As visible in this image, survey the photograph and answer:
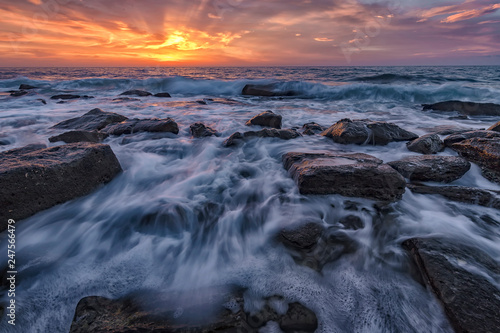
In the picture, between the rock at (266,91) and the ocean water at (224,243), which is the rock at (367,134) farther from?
the rock at (266,91)

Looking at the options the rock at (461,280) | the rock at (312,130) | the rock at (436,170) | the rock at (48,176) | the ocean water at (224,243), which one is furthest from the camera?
the rock at (312,130)

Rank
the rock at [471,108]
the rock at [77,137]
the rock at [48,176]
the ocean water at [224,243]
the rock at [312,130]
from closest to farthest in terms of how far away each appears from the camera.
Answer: the ocean water at [224,243]
the rock at [48,176]
the rock at [77,137]
the rock at [312,130]
the rock at [471,108]

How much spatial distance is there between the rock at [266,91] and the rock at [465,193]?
12941 millimetres

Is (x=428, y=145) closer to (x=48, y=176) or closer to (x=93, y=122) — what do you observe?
(x=48, y=176)

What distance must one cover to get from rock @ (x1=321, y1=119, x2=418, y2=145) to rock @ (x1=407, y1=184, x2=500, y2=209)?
1.94m

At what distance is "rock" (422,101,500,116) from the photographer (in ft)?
28.0

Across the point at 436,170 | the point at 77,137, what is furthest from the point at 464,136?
the point at 77,137

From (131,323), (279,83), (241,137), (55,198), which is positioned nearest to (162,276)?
(131,323)

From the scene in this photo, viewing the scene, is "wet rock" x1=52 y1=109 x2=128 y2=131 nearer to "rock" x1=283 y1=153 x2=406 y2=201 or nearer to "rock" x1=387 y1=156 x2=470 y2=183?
"rock" x1=283 y1=153 x2=406 y2=201

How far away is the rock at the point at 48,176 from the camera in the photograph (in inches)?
88.2

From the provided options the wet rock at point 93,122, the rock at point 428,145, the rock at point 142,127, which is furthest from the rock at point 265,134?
the wet rock at point 93,122

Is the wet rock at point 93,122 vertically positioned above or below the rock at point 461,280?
above

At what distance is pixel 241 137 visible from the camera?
204 inches

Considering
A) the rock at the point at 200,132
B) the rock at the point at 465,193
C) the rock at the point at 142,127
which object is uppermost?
the rock at the point at 142,127
